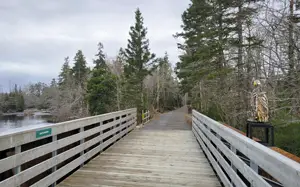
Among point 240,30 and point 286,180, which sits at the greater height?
point 240,30

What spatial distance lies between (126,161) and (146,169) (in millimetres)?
587

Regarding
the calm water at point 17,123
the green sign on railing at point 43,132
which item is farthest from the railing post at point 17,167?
the calm water at point 17,123

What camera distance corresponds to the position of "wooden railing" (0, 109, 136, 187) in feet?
6.93

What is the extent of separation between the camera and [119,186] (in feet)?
9.52

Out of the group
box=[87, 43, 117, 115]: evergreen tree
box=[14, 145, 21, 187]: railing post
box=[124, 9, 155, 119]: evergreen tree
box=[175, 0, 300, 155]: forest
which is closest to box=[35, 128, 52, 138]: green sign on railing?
box=[14, 145, 21, 187]: railing post

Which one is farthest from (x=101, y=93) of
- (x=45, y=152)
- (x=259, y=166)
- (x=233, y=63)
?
(x=259, y=166)

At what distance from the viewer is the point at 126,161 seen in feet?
13.3

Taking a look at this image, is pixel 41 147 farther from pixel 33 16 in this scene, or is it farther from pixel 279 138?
pixel 33 16

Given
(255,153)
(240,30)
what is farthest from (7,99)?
(255,153)

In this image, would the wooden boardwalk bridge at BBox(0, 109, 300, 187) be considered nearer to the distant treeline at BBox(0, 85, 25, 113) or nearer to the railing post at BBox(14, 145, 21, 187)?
the railing post at BBox(14, 145, 21, 187)

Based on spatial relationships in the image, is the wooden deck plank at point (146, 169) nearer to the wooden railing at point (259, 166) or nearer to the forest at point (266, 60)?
the wooden railing at point (259, 166)

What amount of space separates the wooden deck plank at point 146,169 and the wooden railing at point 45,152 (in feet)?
0.68

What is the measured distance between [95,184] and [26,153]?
1059 mm

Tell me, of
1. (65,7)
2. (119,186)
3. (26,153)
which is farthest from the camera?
(65,7)
